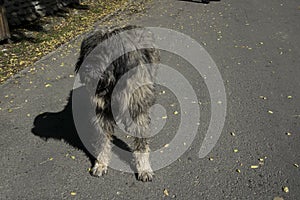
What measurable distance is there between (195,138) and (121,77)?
2409mm

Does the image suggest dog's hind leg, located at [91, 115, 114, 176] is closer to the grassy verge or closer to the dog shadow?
the dog shadow

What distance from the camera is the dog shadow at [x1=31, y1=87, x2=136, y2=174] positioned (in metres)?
5.05

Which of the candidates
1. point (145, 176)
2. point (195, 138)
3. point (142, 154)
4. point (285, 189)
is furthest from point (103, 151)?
point (285, 189)

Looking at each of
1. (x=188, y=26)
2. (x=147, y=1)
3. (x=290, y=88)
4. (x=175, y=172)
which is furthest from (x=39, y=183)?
(x=147, y=1)

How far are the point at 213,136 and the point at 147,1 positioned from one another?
10.4 meters

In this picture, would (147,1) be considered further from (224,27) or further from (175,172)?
(175,172)

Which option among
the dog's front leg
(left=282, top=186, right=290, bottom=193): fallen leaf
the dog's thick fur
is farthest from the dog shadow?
(left=282, top=186, right=290, bottom=193): fallen leaf

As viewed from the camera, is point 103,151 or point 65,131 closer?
point 103,151

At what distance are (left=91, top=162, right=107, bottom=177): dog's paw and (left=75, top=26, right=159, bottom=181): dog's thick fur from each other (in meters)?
0.58

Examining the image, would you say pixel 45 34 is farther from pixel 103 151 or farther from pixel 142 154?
A: pixel 142 154

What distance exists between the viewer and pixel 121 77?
3617mm

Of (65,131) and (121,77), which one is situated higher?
(121,77)

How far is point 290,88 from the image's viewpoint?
694 cm

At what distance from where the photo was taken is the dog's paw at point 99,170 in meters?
4.63
